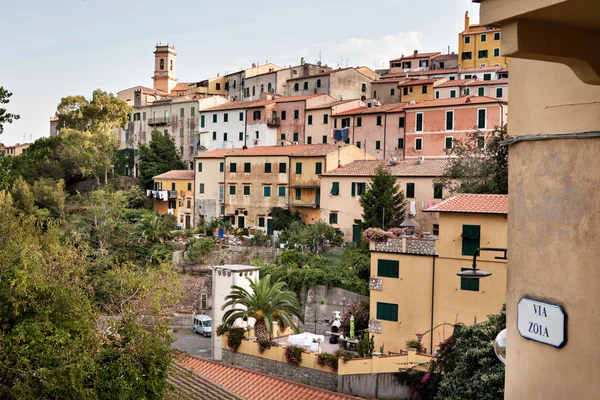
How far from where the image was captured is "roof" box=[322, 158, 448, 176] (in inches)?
1444

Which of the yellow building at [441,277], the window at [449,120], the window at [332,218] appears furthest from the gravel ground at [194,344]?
the window at [449,120]

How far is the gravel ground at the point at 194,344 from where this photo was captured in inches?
1187

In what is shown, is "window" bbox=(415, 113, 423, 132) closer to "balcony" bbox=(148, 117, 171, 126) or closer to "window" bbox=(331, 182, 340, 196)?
"window" bbox=(331, 182, 340, 196)

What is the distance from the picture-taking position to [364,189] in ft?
125

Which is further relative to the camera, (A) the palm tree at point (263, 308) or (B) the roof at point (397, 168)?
(B) the roof at point (397, 168)

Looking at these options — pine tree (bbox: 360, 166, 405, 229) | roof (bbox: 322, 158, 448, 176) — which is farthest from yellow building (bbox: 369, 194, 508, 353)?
roof (bbox: 322, 158, 448, 176)

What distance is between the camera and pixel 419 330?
24.9 meters

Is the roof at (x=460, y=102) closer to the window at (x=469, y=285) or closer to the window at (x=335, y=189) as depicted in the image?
the window at (x=335, y=189)

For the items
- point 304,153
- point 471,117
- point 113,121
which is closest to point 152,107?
point 113,121

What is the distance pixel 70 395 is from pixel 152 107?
55.9 m

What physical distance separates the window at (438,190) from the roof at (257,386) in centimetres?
1812

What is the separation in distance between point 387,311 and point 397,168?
46.5 feet

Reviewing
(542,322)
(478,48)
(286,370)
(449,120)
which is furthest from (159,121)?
(542,322)

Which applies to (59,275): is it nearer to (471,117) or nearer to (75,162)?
(471,117)
